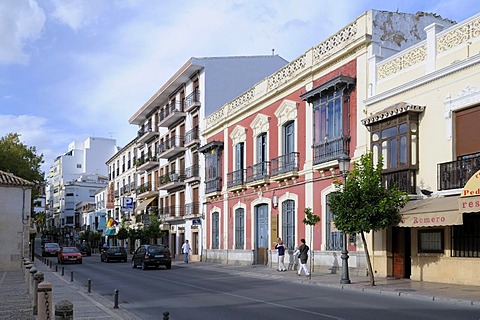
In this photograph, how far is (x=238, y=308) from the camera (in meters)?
13.7

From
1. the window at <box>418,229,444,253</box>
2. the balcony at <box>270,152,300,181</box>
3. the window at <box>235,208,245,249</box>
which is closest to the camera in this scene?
the window at <box>418,229,444,253</box>

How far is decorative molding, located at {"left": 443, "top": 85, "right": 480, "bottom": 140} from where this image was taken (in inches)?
685

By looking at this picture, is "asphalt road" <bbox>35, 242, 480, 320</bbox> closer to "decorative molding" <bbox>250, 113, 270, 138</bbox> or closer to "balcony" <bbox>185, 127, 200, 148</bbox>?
"decorative molding" <bbox>250, 113, 270, 138</bbox>

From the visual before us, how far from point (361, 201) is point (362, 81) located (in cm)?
620

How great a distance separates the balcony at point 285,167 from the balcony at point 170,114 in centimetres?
1840

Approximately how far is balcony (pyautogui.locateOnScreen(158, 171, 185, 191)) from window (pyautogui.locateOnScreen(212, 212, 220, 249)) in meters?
7.23

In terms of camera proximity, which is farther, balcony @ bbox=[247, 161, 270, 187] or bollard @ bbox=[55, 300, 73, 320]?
balcony @ bbox=[247, 161, 270, 187]

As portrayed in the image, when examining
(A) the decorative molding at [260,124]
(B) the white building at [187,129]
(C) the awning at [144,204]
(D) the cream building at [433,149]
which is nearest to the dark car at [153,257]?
(A) the decorative molding at [260,124]

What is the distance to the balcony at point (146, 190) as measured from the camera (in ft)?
186

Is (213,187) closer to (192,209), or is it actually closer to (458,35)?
(192,209)

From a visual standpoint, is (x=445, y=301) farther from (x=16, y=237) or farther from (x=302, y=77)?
(x=16, y=237)

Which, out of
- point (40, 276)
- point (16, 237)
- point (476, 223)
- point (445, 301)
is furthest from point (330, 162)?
point (16, 237)

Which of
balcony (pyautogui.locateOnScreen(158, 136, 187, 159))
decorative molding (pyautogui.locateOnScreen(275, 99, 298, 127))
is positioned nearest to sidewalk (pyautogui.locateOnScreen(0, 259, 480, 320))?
decorative molding (pyautogui.locateOnScreen(275, 99, 298, 127))

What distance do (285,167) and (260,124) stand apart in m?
4.47
